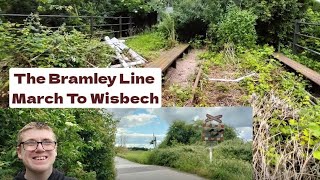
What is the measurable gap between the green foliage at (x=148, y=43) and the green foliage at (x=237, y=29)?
2.30 feet

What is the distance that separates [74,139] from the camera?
217 centimetres

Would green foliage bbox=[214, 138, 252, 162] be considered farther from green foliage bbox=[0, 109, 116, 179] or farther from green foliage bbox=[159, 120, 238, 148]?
green foliage bbox=[0, 109, 116, 179]

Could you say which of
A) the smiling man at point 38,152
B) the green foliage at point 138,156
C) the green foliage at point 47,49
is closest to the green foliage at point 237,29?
the green foliage at point 47,49

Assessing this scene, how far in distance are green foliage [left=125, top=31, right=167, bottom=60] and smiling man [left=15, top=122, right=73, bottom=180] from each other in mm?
1874

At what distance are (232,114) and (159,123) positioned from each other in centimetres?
27

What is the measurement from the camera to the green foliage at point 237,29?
→ 547 cm

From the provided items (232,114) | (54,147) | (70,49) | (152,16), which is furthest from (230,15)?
(54,147)

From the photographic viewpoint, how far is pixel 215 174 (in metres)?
2.11

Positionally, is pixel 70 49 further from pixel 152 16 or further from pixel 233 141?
pixel 152 16

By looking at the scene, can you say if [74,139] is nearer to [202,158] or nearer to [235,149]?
[202,158]

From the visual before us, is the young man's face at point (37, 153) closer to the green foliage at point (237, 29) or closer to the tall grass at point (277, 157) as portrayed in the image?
the tall grass at point (277, 157)

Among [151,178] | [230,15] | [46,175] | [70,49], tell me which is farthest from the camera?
[230,15]

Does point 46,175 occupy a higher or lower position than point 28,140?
lower

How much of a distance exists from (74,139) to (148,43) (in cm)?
234
